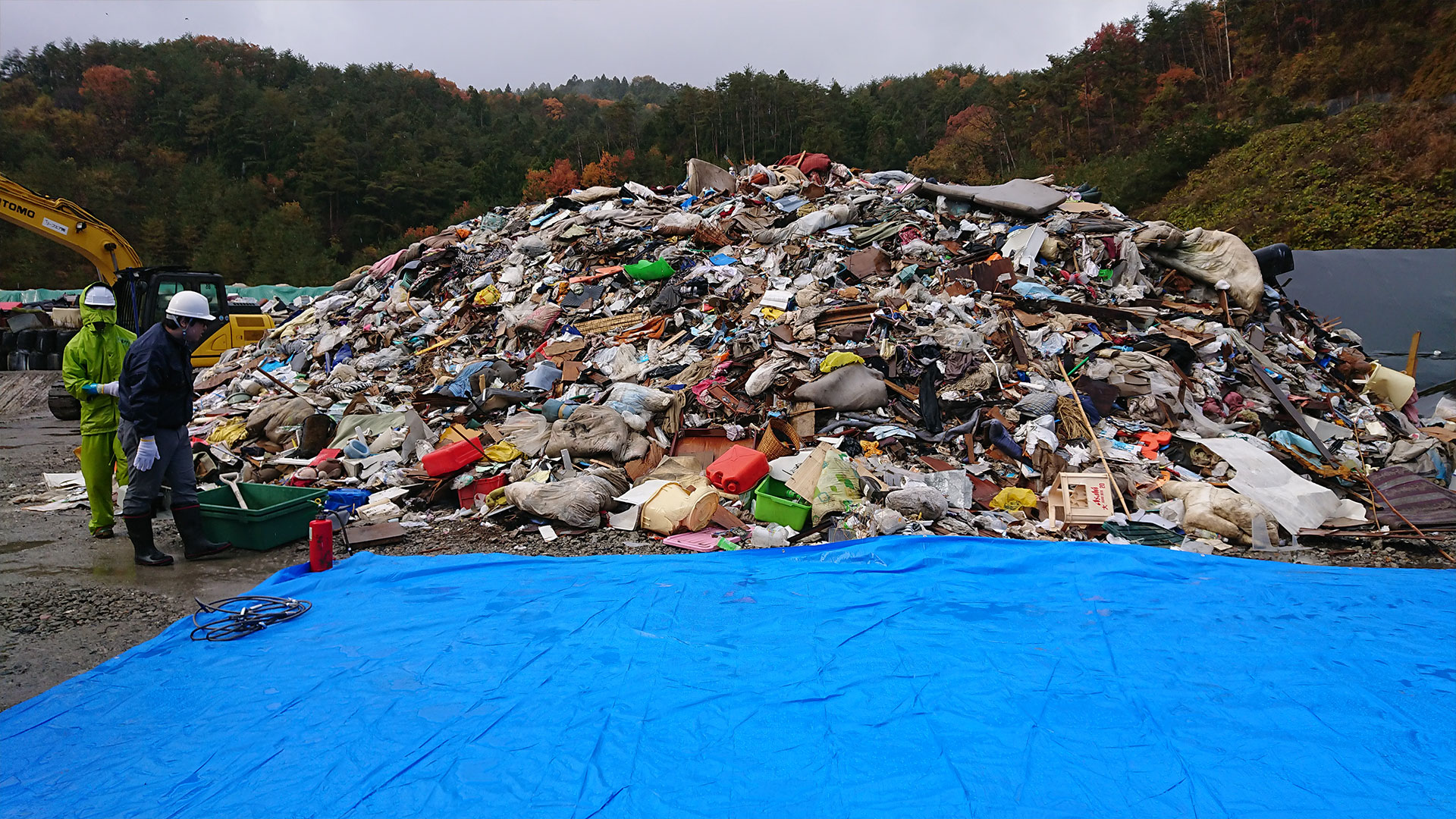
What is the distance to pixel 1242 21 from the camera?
31094 millimetres

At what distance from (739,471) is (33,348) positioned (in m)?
16.4

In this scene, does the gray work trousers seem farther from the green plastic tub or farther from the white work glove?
the green plastic tub

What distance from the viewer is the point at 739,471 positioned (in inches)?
225

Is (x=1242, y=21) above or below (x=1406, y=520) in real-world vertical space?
above

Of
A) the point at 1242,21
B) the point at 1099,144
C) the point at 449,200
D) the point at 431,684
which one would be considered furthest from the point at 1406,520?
the point at 449,200

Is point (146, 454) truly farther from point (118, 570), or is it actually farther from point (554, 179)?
point (554, 179)

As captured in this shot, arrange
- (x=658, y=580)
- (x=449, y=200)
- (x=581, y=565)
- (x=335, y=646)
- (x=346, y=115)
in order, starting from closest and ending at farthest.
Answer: (x=335, y=646) < (x=658, y=580) < (x=581, y=565) < (x=449, y=200) < (x=346, y=115)

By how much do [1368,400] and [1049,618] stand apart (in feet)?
22.3

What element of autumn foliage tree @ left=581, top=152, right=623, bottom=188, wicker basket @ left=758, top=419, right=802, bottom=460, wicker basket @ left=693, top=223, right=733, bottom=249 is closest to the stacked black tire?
wicker basket @ left=693, top=223, right=733, bottom=249

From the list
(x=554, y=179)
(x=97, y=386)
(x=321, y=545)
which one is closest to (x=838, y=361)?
(x=321, y=545)

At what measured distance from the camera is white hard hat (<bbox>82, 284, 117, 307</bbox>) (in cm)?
506

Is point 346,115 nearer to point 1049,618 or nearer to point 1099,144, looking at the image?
point 1099,144

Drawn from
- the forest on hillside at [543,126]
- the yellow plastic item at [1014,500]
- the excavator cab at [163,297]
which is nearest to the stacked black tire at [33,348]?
the excavator cab at [163,297]

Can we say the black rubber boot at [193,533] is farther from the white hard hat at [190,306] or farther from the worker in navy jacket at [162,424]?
the white hard hat at [190,306]
